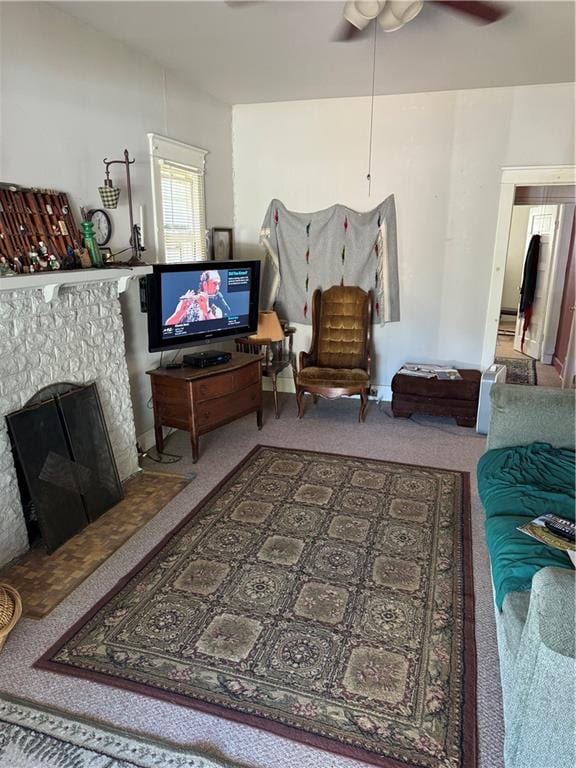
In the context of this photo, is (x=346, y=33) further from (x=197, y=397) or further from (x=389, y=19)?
(x=197, y=397)

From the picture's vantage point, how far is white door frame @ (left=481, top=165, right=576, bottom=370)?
4195mm

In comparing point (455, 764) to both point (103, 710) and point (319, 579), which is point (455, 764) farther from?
point (103, 710)

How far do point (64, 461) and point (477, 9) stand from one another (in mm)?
3096

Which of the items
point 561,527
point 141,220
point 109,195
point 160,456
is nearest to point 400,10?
point 109,195

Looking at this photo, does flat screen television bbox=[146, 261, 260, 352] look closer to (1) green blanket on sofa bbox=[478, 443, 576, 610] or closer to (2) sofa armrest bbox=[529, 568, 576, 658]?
(1) green blanket on sofa bbox=[478, 443, 576, 610]

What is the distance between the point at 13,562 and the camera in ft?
8.18

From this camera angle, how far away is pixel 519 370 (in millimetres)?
6230

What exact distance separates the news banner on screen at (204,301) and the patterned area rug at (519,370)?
315cm

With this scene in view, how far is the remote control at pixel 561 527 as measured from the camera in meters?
1.82

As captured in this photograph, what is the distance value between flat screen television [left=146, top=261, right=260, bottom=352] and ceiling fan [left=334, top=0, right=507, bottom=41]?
1793mm

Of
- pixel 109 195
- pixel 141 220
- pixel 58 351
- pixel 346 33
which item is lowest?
pixel 58 351

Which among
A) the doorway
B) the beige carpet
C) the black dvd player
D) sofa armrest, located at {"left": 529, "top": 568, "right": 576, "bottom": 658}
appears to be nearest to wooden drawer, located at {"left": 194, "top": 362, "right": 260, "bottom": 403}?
the black dvd player

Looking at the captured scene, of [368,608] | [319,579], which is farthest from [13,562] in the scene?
[368,608]

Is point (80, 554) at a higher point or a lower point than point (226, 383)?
lower
